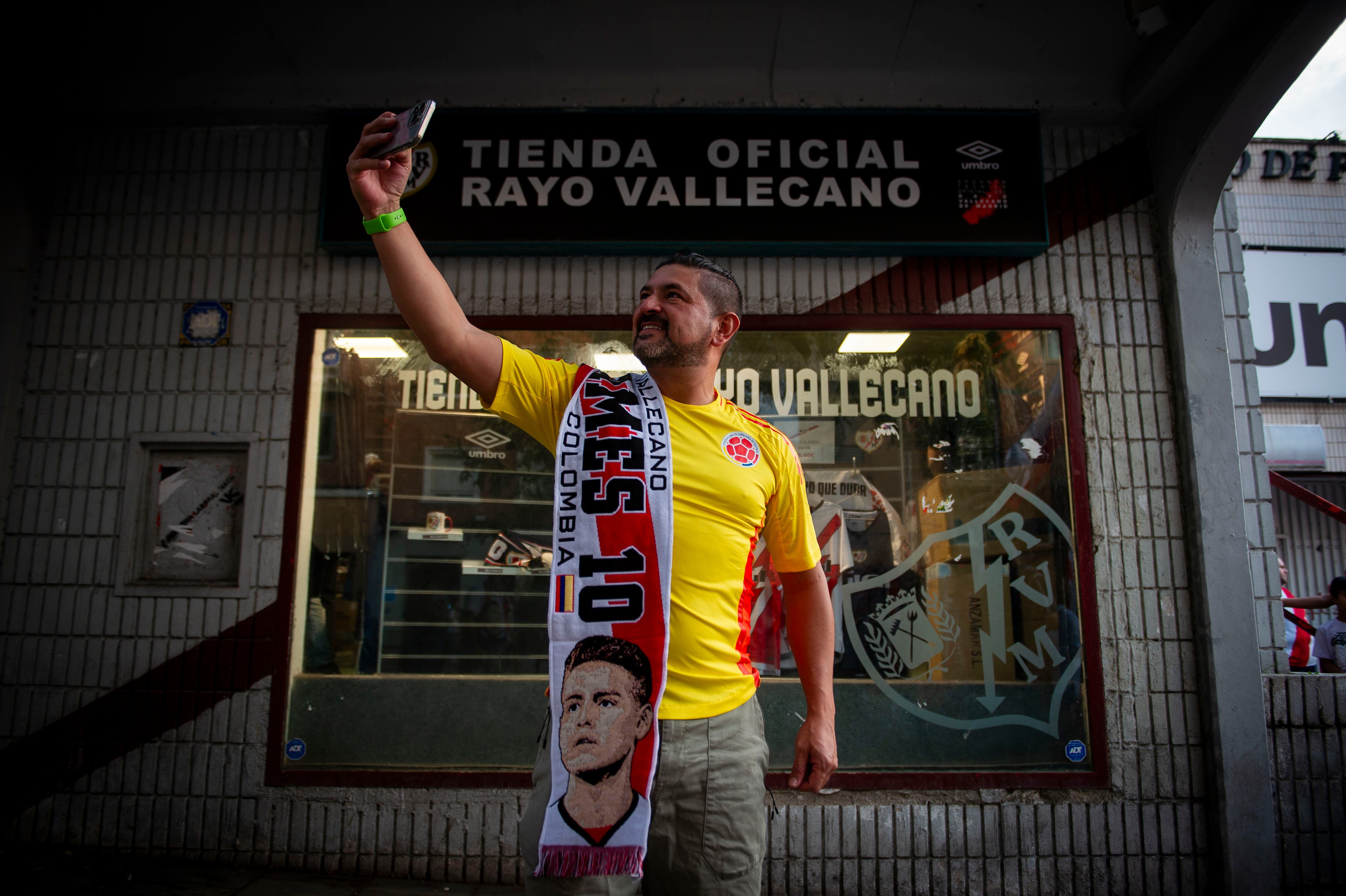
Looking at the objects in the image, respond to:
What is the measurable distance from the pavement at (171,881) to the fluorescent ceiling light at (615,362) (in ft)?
8.44

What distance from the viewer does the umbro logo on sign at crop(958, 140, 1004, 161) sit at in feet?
13.1

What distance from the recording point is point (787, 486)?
6.51ft

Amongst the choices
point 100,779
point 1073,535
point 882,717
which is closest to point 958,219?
point 1073,535

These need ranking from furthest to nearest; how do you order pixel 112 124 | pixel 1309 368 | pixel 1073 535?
pixel 1309 368 < pixel 112 124 < pixel 1073 535

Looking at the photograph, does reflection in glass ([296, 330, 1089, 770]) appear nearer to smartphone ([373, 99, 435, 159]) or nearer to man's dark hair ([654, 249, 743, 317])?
man's dark hair ([654, 249, 743, 317])

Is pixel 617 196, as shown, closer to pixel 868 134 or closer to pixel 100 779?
pixel 868 134

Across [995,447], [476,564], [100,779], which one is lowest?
[100,779]

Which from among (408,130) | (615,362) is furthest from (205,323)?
(408,130)

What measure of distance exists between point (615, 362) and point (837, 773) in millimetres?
2345

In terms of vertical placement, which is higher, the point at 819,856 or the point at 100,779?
the point at 100,779

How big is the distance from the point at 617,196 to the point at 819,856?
346 centimetres

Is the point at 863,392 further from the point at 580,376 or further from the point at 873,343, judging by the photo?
the point at 580,376

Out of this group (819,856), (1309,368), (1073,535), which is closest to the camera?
(819,856)

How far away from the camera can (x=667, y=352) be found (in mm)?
1840
